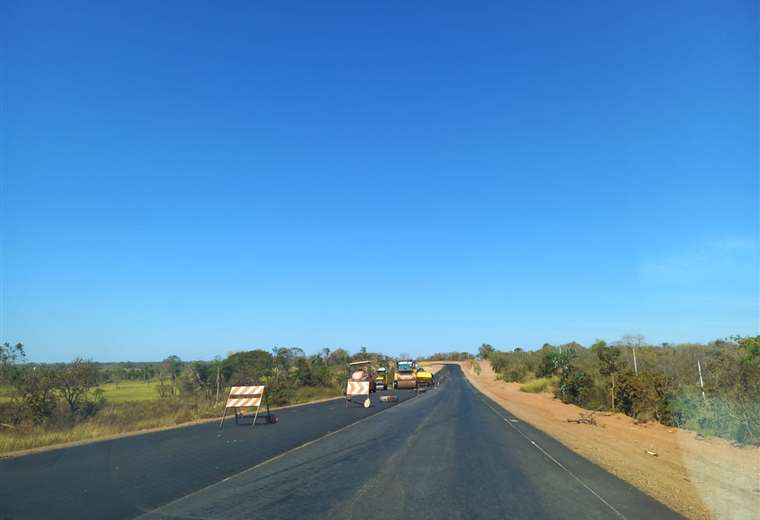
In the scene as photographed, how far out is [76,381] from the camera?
2994cm

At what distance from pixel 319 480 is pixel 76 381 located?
2463 centimetres

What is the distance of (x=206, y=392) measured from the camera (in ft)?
141

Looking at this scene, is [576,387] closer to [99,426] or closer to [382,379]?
[382,379]

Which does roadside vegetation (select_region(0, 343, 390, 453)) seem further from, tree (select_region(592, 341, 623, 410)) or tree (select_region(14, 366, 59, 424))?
tree (select_region(592, 341, 623, 410))

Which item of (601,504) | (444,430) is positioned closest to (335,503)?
(601,504)

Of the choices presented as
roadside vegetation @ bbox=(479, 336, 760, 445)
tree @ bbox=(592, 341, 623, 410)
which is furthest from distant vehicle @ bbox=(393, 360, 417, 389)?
tree @ bbox=(592, 341, 623, 410)

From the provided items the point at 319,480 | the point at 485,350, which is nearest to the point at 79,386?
the point at 319,480

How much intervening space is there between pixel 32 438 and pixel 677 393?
24.6m

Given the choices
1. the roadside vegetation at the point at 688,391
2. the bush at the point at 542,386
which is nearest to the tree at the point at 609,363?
the roadside vegetation at the point at 688,391

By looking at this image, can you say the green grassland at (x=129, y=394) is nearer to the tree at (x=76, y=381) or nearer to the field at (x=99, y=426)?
the tree at (x=76, y=381)

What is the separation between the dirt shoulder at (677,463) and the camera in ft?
31.8

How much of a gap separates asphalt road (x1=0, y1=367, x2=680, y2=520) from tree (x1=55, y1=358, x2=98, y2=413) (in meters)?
14.0

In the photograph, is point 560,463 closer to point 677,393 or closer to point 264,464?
point 264,464

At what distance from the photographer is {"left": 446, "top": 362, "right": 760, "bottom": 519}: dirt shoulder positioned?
970 cm
